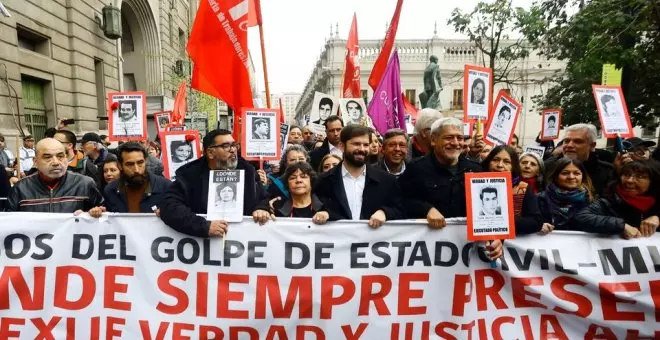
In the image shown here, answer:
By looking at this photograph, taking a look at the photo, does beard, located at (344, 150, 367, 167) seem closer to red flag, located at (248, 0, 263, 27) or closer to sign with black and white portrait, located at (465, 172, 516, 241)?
sign with black and white portrait, located at (465, 172, 516, 241)

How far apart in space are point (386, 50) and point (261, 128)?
3.17 m

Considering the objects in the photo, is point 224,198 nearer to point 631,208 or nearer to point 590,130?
point 631,208

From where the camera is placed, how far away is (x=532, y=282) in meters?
2.86

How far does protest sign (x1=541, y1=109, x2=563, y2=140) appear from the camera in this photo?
6945 millimetres

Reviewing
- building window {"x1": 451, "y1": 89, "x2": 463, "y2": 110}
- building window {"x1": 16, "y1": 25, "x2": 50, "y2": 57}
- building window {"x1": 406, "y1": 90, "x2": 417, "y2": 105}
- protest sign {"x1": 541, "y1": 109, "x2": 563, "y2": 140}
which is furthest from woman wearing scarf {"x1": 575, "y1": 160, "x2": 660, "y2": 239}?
building window {"x1": 406, "y1": 90, "x2": 417, "y2": 105}

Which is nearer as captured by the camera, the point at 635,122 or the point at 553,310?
the point at 553,310

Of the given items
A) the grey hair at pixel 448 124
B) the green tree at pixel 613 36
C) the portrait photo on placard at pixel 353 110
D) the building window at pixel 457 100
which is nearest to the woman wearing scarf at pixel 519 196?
the grey hair at pixel 448 124

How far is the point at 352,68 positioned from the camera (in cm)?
866

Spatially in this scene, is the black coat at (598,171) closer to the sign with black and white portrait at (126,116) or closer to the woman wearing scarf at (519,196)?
the woman wearing scarf at (519,196)

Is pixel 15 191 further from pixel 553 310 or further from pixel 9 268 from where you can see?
pixel 553 310

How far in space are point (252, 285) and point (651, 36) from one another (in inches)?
394

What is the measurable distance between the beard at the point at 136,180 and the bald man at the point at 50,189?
0.97ft

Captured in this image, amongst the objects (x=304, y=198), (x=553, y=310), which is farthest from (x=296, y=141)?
(x=553, y=310)

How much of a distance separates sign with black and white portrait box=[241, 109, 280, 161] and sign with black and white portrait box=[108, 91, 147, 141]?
2.17m
